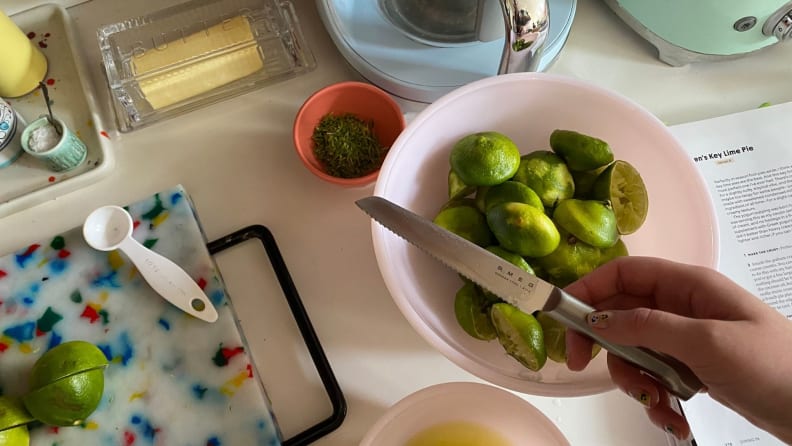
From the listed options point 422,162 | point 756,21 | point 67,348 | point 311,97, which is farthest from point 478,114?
point 67,348

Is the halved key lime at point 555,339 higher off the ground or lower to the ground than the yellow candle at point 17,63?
lower

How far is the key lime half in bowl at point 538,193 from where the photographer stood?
56 centimetres

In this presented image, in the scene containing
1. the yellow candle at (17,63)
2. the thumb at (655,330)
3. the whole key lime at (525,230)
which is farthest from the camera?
the yellow candle at (17,63)

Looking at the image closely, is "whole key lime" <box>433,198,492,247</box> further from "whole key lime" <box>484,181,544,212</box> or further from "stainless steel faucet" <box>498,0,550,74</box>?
"stainless steel faucet" <box>498,0,550,74</box>

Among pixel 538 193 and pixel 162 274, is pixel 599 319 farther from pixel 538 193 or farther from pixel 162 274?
pixel 162 274

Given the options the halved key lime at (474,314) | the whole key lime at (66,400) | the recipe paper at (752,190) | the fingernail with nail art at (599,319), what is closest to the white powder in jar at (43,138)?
the whole key lime at (66,400)

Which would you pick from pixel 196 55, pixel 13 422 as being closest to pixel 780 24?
pixel 196 55

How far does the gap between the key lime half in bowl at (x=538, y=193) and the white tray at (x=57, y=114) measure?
1.11ft

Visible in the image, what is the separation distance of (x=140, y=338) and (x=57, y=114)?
0.29 metres

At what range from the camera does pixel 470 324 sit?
1.83 ft

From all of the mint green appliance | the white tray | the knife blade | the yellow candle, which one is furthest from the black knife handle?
the yellow candle

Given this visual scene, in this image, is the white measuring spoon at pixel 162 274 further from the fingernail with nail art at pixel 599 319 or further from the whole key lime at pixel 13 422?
the fingernail with nail art at pixel 599 319

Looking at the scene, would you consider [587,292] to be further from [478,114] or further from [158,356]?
[158,356]

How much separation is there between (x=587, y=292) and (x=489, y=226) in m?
0.11
